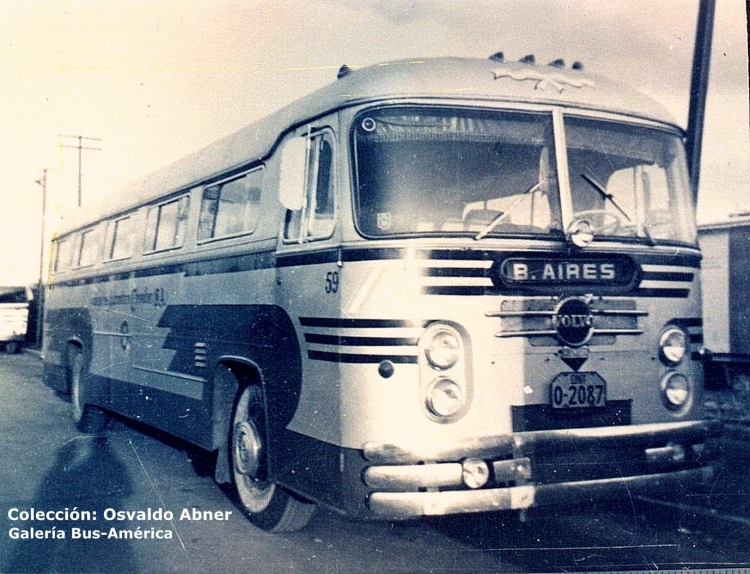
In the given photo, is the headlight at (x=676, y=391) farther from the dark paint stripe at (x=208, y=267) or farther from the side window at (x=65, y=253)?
the side window at (x=65, y=253)

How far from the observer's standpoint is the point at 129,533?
4.32 m

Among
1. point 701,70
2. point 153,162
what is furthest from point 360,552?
point 701,70

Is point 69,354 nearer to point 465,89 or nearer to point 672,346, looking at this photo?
point 465,89

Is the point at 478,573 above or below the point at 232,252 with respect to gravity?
below

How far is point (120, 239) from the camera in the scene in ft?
22.6

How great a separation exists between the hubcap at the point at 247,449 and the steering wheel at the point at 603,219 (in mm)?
2232

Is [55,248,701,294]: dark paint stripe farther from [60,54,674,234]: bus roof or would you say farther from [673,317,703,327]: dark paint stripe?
[60,54,674,234]: bus roof

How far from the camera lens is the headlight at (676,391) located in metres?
4.26

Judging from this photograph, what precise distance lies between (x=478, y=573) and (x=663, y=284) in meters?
1.77

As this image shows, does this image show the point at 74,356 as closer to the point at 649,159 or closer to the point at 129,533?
the point at 129,533

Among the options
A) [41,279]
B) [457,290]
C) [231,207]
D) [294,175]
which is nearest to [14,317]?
[41,279]

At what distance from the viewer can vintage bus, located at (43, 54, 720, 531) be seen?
3.85m

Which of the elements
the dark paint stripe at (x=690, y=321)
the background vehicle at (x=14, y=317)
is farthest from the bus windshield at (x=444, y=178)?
the background vehicle at (x=14, y=317)

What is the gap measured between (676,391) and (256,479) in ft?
7.88
